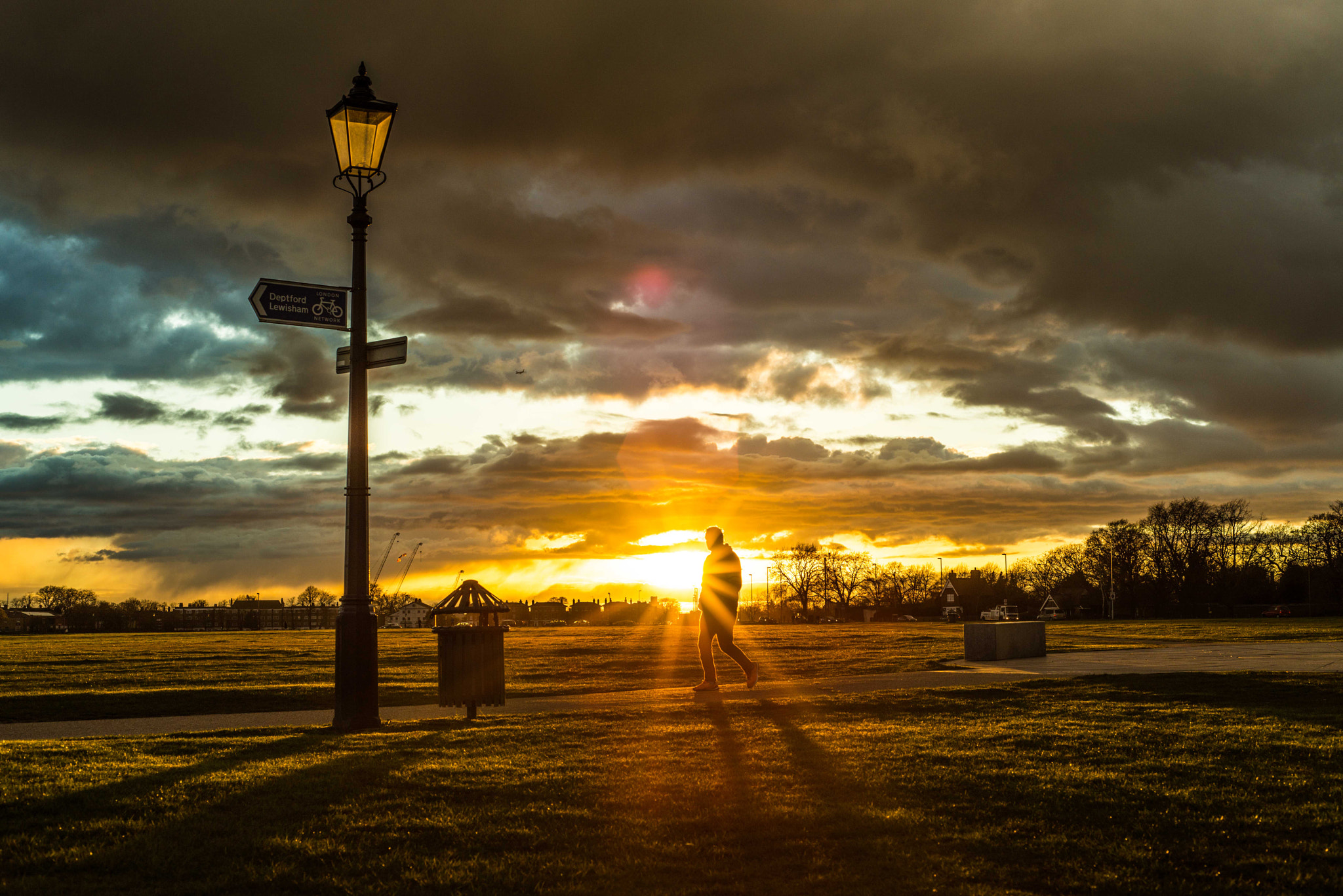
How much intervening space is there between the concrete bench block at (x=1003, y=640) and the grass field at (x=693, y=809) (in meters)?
9.41

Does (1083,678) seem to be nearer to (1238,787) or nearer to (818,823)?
(1238,787)

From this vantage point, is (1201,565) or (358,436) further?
(1201,565)

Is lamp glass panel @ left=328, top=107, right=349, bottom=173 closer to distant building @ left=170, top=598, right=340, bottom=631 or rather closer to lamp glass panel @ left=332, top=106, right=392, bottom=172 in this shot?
lamp glass panel @ left=332, top=106, right=392, bottom=172

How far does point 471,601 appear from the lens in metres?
10.5

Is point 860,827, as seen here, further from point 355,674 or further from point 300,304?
point 300,304

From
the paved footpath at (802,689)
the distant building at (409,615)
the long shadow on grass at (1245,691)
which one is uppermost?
the long shadow on grass at (1245,691)

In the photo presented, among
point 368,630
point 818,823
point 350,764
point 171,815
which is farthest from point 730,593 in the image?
point 171,815

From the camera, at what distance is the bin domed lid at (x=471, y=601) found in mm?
10297

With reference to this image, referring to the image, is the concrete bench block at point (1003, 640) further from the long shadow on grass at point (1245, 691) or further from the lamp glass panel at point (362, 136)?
the lamp glass panel at point (362, 136)

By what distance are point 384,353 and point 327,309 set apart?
72cm

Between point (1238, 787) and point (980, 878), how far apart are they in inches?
113

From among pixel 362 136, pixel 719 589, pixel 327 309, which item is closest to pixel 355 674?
pixel 327 309

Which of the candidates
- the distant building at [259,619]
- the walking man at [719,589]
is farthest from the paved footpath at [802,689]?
the distant building at [259,619]

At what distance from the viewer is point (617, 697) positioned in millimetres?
13188
